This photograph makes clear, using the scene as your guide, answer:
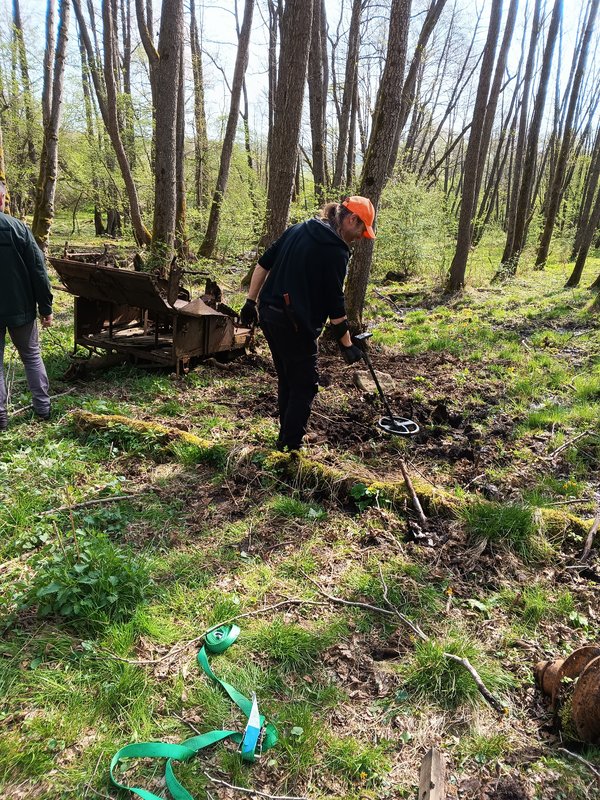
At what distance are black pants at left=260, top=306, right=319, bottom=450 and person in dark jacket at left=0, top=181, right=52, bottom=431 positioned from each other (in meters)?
2.35

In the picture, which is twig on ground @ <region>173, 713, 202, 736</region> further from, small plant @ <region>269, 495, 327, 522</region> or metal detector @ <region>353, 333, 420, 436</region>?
metal detector @ <region>353, 333, 420, 436</region>

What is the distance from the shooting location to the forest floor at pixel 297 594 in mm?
2115

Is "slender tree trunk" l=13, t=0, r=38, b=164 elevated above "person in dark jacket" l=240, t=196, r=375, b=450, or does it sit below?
above

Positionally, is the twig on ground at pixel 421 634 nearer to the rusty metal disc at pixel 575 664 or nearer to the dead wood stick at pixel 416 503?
the rusty metal disc at pixel 575 664

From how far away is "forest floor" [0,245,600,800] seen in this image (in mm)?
2115

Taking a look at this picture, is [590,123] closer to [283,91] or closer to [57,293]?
[283,91]

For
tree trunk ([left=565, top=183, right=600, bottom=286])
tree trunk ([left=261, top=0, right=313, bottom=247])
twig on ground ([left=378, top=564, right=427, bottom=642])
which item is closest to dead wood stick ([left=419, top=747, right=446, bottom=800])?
twig on ground ([left=378, top=564, right=427, bottom=642])

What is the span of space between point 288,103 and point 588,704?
864 cm

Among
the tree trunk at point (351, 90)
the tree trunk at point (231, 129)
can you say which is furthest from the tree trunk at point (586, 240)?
the tree trunk at point (231, 129)

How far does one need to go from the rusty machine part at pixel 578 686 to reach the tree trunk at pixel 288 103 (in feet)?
25.3

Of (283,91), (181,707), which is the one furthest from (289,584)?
(283,91)

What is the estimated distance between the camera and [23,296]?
4.68 meters

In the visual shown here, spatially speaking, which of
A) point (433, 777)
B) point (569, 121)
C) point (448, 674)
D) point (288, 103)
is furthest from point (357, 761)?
point (569, 121)

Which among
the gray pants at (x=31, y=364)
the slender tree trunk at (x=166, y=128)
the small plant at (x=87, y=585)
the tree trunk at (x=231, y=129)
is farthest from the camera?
the tree trunk at (x=231, y=129)
